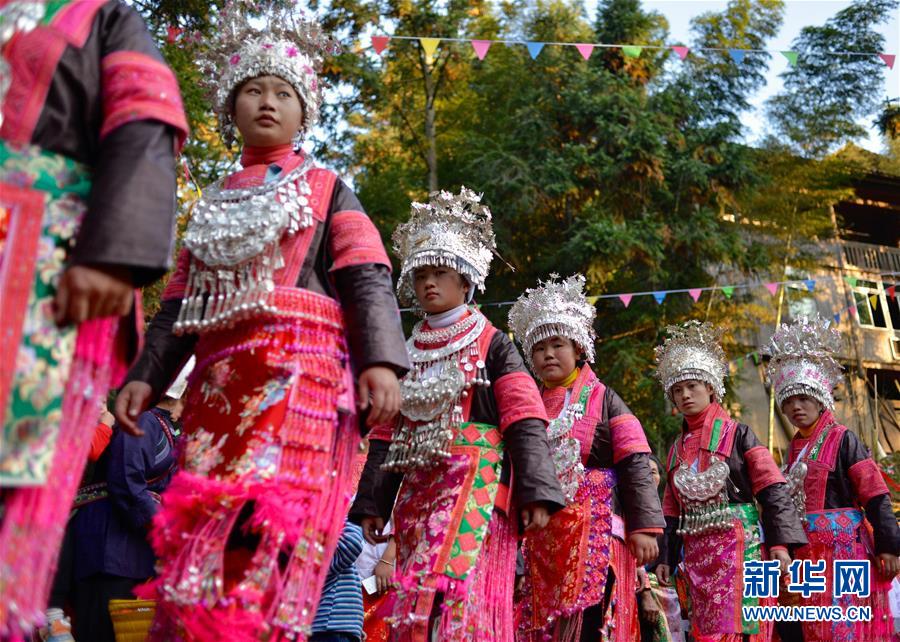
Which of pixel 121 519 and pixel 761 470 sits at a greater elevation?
pixel 761 470

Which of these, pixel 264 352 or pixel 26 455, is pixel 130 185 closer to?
pixel 26 455

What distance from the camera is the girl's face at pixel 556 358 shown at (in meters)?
6.31

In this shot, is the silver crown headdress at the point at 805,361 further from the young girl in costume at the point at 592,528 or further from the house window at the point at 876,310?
the house window at the point at 876,310

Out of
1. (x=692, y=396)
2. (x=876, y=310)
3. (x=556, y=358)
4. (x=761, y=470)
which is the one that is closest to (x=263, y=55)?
(x=556, y=358)

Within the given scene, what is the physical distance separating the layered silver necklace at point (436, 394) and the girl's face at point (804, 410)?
4406 millimetres

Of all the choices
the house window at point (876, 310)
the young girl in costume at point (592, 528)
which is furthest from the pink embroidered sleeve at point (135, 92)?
the house window at point (876, 310)

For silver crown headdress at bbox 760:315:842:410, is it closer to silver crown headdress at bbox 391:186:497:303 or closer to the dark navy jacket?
silver crown headdress at bbox 391:186:497:303

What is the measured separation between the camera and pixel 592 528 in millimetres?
5805

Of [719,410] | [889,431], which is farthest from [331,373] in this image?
[889,431]

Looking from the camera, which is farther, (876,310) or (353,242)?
(876,310)

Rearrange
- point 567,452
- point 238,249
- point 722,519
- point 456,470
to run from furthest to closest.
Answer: point 722,519 → point 567,452 → point 456,470 → point 238,249

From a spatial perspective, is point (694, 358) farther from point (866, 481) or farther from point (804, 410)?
point (866, 481)

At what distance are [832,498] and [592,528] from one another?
2.99m

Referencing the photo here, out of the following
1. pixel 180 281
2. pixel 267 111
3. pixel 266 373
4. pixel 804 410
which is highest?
pixel 804 410
